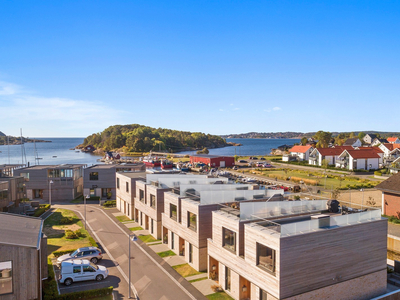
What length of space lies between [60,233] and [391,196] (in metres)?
37.1

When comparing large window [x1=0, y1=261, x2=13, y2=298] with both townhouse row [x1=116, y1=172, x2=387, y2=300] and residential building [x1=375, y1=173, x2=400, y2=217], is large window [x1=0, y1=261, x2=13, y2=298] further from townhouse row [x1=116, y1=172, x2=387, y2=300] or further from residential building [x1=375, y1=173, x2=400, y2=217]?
residential building [x1=375, y1=173, x2=400, y2=217]

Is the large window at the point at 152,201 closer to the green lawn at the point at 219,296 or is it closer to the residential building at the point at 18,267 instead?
the green lawn at the point at 219,296

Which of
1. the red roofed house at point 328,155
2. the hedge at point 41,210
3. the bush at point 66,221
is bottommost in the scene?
the bush at point 66,221

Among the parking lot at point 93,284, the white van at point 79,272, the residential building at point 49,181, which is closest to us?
the parking lot at point 93,284

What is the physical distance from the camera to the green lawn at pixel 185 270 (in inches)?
822

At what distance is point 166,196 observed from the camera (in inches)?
1021

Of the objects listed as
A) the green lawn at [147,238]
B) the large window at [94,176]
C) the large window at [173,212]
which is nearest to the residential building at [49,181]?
the large window at [94,176]

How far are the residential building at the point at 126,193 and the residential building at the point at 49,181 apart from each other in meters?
11.0

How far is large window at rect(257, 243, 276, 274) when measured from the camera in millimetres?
14578

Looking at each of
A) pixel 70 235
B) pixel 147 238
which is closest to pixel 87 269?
pixel 147 238

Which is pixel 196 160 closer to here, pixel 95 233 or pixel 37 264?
pixel 95 233

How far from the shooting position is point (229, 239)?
1802cm

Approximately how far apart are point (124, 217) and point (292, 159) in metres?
73.8

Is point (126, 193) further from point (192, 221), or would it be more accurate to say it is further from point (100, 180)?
point (192, 221)
